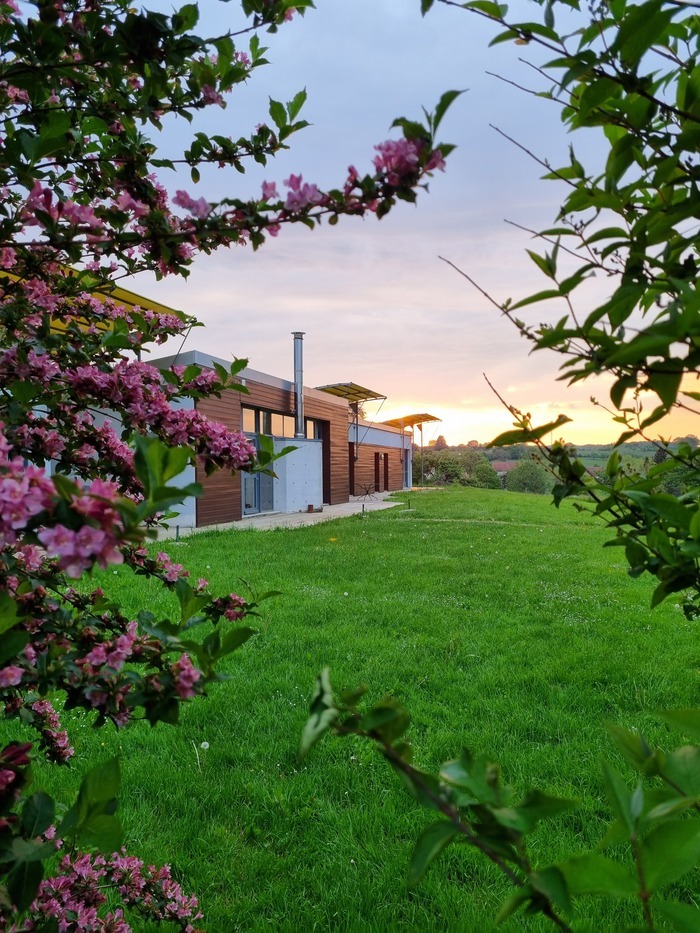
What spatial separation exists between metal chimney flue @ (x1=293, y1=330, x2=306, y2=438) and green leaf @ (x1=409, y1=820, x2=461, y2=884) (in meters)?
19.7

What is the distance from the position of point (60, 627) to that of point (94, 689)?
0.26m

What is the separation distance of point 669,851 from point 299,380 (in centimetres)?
1996

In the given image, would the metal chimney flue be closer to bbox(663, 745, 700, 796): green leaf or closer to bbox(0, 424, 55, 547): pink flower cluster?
bbox(0, 424, 55, 547): pink flower cluster

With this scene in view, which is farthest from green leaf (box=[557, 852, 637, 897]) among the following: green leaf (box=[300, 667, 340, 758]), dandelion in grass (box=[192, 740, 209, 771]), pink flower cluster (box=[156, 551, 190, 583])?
dandelion in grass (box=[192, 740, 209, 771])

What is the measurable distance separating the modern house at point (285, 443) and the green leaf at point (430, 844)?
966 cm

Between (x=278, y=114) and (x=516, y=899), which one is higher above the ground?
(x=278, y=114)

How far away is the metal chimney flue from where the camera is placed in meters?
20.0

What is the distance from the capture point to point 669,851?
543 millimetres

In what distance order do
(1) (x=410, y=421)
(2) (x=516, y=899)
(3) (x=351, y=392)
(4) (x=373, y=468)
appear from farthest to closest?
(1) (x=410, y=421) → (4) (x=373, y=468) → (3) (x=351, y=392) → (2) (x=516, y=899)

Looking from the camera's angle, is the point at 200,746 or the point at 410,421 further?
the point at 410,421

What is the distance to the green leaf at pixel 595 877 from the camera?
53 cm

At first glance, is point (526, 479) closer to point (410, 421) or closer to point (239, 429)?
point (410, 421)

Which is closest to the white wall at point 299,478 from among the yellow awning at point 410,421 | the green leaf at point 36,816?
the yellow awning at point 410,421

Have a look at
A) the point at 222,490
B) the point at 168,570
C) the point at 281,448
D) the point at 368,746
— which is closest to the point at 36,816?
the point at 168,570
